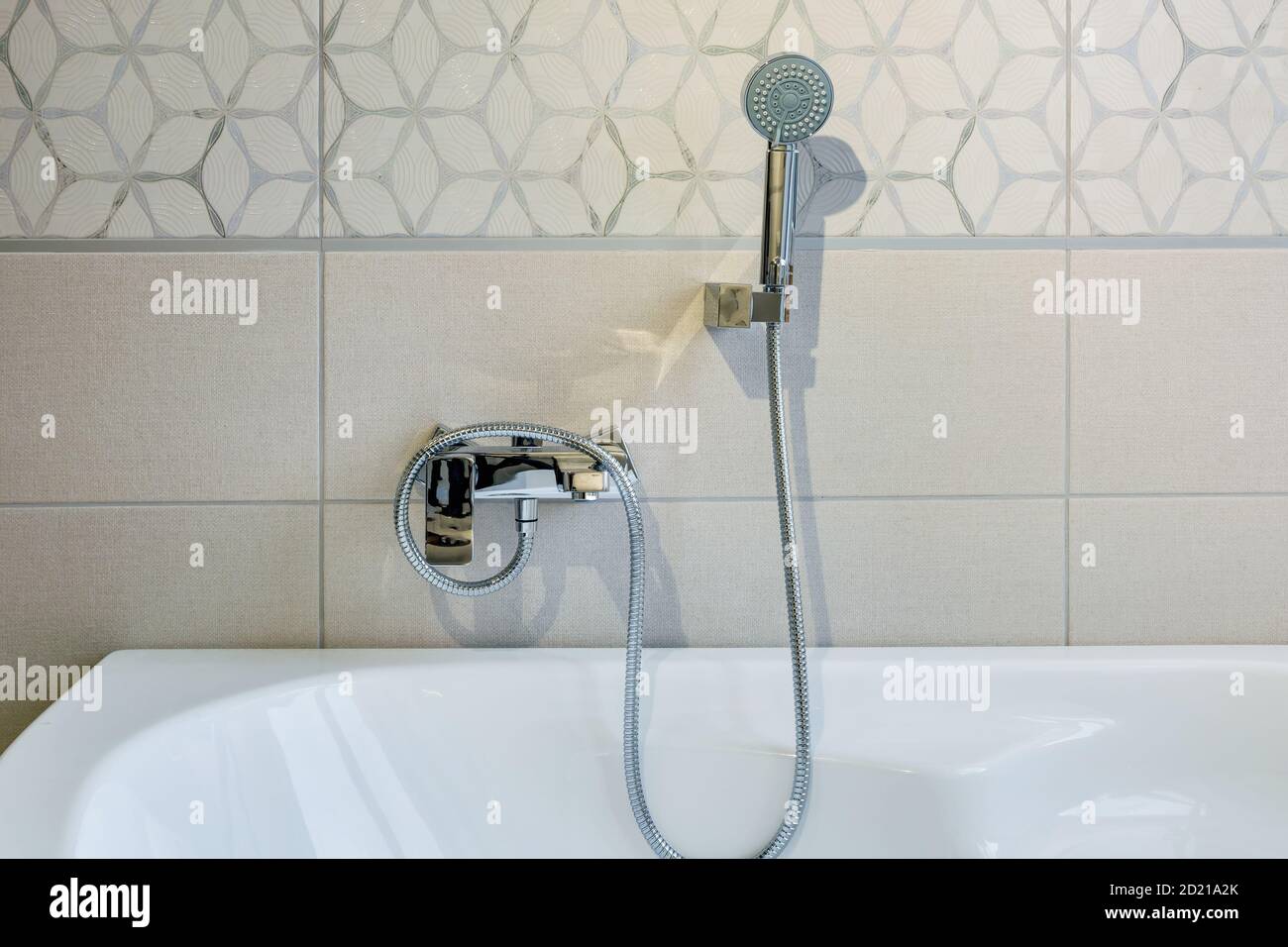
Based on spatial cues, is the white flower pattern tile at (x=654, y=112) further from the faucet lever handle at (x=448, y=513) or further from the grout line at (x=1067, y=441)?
the faucet lever handle at (x=448, y=513)

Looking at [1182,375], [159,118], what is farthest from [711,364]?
[159,118]

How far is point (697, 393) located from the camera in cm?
92

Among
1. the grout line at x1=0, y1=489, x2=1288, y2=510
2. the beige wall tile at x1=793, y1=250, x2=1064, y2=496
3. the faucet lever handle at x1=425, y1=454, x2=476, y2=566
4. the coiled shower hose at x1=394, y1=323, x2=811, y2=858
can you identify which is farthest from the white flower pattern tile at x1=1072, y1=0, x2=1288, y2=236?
the faucet lever handle at x1=425, y1=454, x2=476, y2=566

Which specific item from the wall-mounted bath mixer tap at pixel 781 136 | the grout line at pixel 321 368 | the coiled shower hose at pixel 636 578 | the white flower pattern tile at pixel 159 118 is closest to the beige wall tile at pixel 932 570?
the coiled shower hose at pixel 636 578

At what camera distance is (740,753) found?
2.72 ft

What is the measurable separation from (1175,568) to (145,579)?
1.12 meters

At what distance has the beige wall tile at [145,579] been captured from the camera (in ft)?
2.98

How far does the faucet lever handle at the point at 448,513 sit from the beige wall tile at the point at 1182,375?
0.65m
